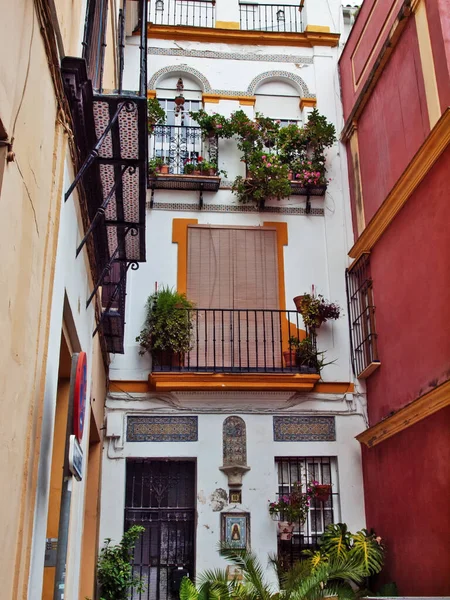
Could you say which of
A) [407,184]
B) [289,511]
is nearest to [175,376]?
[289,511]

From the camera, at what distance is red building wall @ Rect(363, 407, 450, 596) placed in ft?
27.5

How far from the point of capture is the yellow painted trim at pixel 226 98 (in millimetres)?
13305

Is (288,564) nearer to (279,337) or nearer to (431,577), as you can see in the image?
(431,577)

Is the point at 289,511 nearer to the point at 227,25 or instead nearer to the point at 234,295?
the point at 234,295

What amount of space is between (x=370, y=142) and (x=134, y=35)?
5024 millimetres

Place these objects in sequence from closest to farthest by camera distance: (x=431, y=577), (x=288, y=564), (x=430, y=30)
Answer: (x=431, y=577), (x=430, y=30), (x=288, y=564)

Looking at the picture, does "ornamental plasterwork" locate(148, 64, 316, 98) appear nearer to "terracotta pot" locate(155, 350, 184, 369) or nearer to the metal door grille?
"terracotta pot" locate(155, 350, 184, 369)

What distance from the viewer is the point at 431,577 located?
857 centimetres

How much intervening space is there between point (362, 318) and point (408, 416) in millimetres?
2468

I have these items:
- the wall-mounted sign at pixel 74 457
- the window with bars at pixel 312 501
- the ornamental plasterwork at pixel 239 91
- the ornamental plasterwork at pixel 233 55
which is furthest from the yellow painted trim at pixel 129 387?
the wall-mounted sign at pixel 74 457

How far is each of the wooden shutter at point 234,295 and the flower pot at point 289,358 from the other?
17 cm

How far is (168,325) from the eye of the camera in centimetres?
1104

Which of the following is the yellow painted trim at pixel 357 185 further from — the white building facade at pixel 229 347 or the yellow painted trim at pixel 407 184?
the yellow painted trim at pixel 407 184

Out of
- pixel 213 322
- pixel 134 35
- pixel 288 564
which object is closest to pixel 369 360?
pixel 213 322
